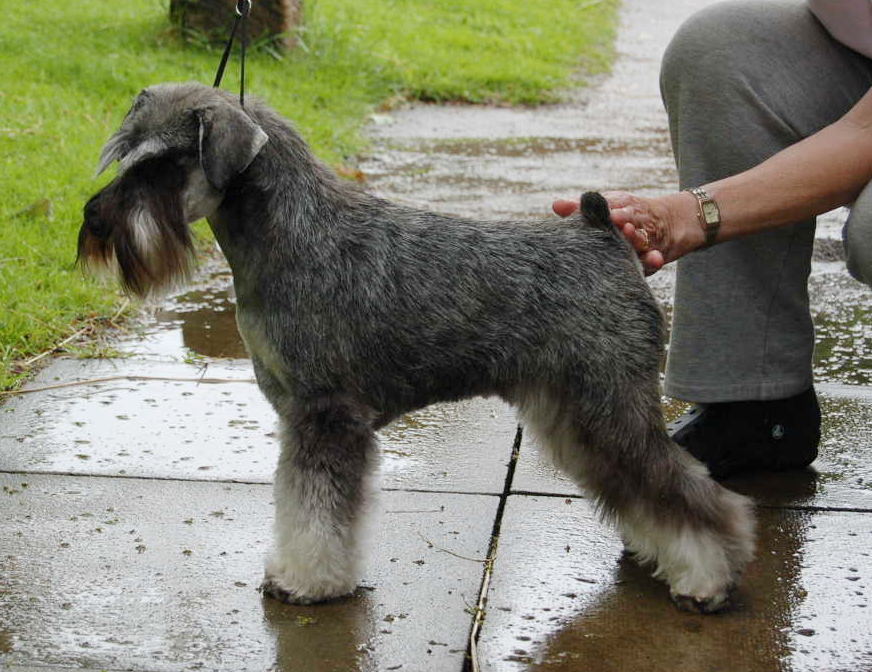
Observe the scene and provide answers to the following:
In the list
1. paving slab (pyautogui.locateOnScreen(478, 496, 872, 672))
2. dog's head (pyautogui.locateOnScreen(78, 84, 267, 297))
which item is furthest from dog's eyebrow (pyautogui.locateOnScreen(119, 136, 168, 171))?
paving slab (pyautogui.locateOnScreen(478, 496, 872, 672))

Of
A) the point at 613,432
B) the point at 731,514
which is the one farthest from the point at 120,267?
the point at 731,514

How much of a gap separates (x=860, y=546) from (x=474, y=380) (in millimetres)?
1365

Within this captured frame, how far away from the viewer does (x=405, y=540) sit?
3.81m

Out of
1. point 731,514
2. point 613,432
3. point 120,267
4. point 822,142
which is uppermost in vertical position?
point 822,142

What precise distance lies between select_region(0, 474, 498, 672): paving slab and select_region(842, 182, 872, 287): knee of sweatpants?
4.76 ft

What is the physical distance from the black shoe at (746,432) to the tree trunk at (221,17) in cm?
750

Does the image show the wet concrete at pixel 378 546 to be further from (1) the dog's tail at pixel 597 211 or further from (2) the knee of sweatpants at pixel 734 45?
(2) the knee of sweatpants at pixel 734 45

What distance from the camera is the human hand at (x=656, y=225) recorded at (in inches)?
141

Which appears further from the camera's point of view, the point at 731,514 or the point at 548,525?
the point at 548,525

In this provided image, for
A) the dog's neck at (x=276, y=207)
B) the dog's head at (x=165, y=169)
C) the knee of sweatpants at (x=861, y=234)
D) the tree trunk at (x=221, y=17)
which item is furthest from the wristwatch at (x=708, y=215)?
the tree trunk at (x=221, y=17)

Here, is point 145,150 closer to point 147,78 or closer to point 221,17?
point 147,78

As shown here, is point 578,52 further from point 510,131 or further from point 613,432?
point 613,432

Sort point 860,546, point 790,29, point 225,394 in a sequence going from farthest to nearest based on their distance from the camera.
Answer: point 225,394, point 790,29, point 860,546

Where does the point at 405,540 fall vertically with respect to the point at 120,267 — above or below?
below
